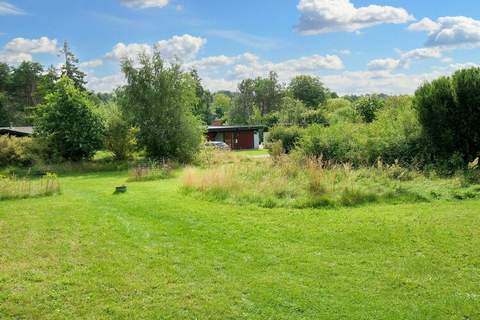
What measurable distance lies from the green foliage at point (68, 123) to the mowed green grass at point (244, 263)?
55.4ft

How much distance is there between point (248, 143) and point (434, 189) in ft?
123

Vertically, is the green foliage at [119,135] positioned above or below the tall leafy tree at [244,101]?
below

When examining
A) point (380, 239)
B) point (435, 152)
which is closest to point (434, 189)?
point (380, 239)

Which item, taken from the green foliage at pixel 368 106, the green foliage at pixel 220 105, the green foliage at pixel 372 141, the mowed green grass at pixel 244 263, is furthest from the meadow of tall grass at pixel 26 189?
the green foliage at pixel 220 105

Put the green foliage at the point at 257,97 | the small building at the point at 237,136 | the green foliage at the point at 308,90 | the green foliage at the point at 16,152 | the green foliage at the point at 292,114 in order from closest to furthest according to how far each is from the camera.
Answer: the green foliage at the point at 16,152 → the small building at the point at 237,136 → the green foliage at the point at 292,114 → the green foliage at the point at 308,90 → the green foliage at the point at 257,97

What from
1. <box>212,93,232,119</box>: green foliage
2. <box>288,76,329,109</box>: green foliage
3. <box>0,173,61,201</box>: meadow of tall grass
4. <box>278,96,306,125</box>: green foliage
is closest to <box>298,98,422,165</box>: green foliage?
<box>0,173,61,201</box>: meadow of tall grass

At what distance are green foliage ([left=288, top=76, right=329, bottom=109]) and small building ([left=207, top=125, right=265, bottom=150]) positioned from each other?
36197mm

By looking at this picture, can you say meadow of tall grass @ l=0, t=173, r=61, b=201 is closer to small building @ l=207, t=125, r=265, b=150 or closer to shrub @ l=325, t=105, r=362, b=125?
shrub @ l=325, t=105, r=362, b=125

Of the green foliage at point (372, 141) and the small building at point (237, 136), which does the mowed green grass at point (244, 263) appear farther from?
the small building at point (237, 136)

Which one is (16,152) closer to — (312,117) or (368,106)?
(368,106)

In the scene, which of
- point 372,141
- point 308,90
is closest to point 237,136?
point 372,141

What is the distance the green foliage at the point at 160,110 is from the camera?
2791cm

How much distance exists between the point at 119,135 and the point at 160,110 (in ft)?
10.7

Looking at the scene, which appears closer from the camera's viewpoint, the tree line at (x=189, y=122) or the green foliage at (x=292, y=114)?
the tree line at (x=189, y=122)
